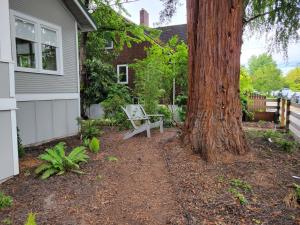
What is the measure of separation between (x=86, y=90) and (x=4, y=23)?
30.9ft

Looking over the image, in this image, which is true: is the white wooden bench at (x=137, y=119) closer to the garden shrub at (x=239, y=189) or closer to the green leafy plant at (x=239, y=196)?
the garden shrub at (x=239, y=189)

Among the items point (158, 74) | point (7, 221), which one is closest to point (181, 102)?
point (158, 74)

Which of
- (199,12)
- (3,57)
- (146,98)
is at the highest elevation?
(199,12)

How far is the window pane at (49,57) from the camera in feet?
22.6

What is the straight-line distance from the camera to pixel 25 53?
6.32 metres

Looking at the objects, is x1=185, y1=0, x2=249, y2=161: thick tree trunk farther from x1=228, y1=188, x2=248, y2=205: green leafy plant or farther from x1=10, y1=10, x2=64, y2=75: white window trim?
x1=10, y1=10, x2=64, y2=75: white window trim

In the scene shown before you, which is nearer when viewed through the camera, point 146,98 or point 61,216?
point 61,216

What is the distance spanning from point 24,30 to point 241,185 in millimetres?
6108

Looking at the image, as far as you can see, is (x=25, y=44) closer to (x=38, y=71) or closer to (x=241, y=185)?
(x=38, y=71)

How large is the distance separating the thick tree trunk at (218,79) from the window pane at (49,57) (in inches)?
178

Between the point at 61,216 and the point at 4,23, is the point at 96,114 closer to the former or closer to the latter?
the point at 4,23

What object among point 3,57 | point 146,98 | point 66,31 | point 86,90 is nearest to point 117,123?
point 146,98

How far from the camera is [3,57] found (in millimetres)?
3777

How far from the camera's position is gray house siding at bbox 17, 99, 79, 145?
6215mm
